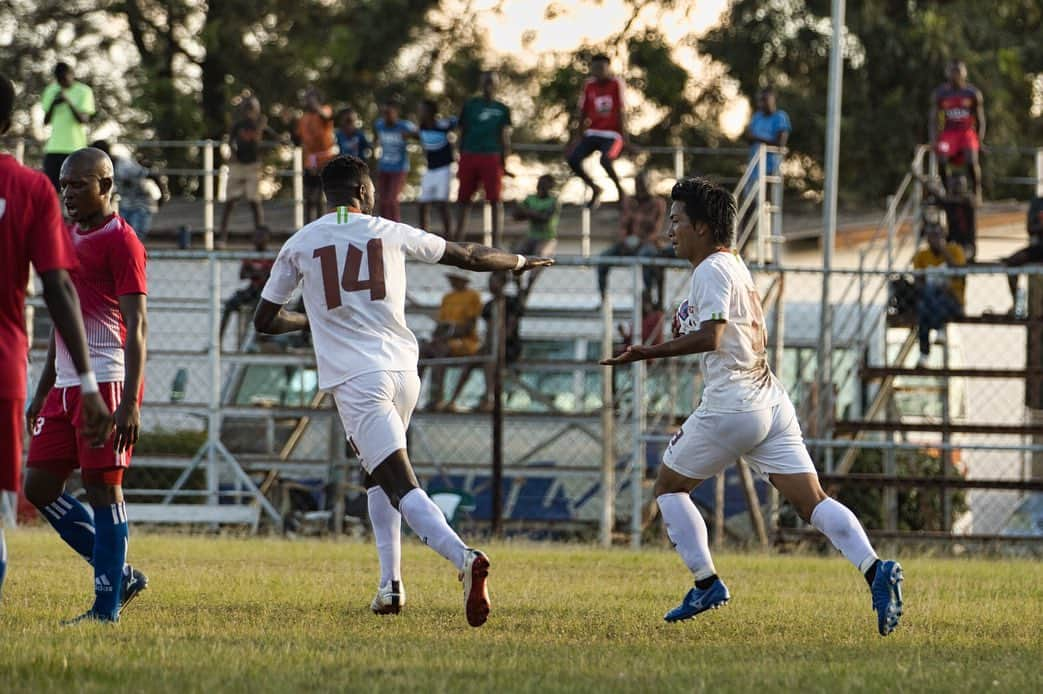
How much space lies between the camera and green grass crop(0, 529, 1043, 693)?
621 cm

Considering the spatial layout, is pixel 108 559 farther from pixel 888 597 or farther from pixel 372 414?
pixel 888 597

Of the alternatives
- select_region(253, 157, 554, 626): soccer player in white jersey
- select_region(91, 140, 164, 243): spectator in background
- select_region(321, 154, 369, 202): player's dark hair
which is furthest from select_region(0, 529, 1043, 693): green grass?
select_region(91, 140, 164, 243): spectator in background

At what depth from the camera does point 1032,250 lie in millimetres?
19172

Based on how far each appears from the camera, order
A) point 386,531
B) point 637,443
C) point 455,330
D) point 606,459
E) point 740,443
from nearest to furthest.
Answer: point 740,443 < point 386,531 < point 637,443 < point 606,459 < point 455,330

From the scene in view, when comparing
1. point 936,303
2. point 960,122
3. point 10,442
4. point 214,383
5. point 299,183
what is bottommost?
point 214,383

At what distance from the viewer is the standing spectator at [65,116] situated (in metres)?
19.8

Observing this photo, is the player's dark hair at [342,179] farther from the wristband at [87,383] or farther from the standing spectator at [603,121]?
the standing spectator at [603,121]

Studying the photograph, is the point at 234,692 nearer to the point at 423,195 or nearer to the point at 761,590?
the point at 761,590

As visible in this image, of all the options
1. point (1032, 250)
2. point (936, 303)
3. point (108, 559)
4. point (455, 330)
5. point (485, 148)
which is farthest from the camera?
point (485, 148)

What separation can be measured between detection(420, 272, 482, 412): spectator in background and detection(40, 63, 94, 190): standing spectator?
14.5 feet

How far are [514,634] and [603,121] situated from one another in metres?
12.3

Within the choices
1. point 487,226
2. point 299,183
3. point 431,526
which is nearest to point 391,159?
point 487,226

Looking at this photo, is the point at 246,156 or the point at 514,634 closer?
the point at 514,634

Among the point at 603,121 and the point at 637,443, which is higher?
the point at 603,121
